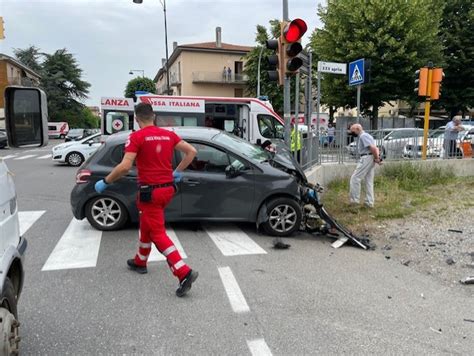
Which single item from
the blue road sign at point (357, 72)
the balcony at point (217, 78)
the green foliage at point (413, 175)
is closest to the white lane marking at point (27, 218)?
the blue road sign at point (357, 72)

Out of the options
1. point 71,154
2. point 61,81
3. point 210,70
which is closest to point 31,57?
point 61,81

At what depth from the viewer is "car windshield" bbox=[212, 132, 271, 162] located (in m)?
6.38

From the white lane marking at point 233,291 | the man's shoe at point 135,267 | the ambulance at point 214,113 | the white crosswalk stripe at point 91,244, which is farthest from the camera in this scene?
the ambulance at point 214,113

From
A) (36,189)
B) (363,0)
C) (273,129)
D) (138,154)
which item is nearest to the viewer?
(138,154)

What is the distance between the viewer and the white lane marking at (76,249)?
498 cm

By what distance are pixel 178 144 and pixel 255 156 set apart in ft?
8.02

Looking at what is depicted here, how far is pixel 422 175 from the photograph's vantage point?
11.2 m

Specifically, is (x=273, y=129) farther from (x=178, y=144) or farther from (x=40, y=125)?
(x=40, y=125)

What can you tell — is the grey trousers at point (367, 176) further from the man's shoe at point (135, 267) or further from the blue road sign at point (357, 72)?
the man's shoe at point (135, 267)

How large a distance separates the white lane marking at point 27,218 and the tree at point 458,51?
25851 millimetres

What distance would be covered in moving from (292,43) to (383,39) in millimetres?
15975

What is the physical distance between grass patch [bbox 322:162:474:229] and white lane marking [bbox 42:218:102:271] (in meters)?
4.15

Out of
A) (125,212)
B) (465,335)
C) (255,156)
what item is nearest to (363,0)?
(255,156)

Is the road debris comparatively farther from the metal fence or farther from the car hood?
the metal fence
